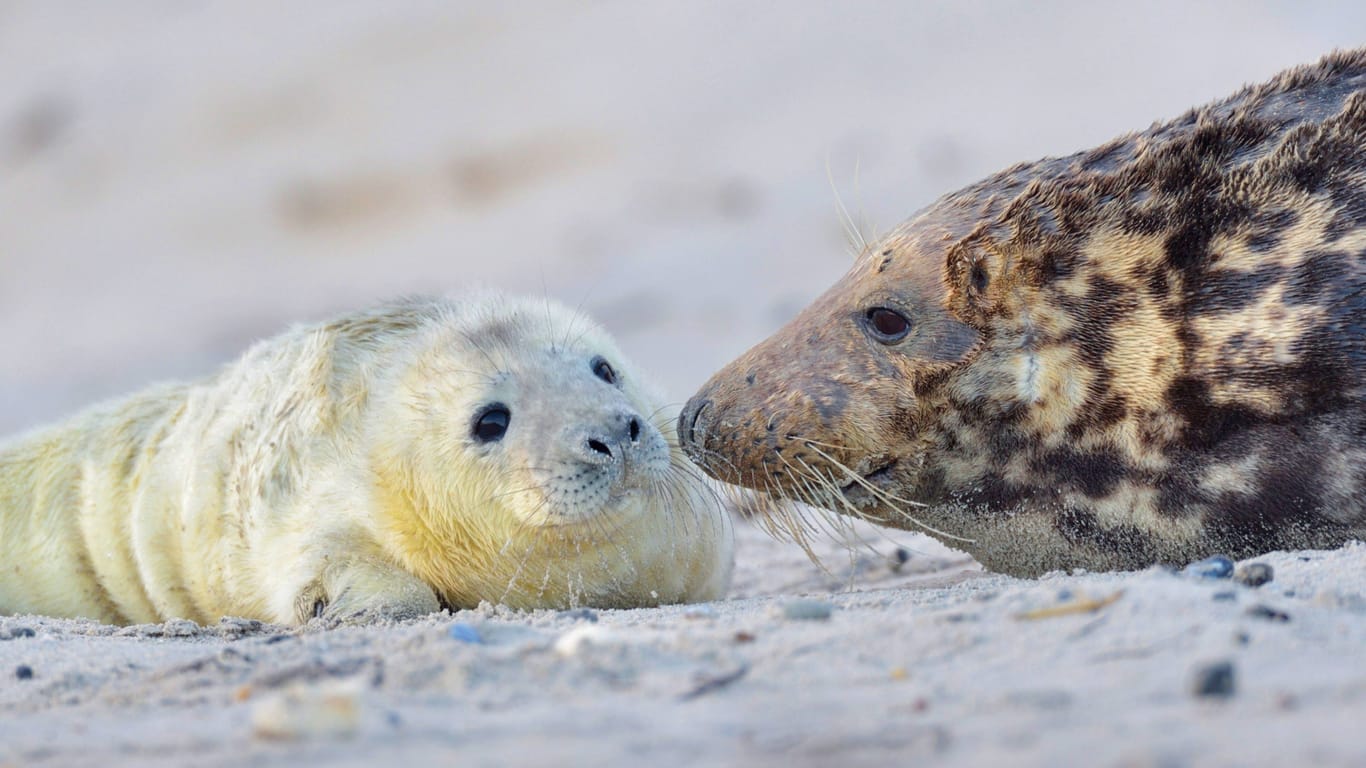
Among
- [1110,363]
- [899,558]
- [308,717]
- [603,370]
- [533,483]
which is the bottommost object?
[899,558]

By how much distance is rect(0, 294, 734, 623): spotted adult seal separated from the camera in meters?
4.12

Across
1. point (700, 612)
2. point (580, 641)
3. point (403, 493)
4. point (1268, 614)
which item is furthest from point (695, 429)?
point (1268, 614)

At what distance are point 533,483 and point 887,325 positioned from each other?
100 cm

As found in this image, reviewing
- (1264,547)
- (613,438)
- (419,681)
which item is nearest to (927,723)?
(419,681)

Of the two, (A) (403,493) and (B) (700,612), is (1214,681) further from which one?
(A) (403,493)

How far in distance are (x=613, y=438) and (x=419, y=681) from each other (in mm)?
1647

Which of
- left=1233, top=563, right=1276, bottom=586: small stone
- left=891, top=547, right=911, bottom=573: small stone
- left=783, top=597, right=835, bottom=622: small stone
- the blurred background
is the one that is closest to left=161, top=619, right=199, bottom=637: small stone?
left=783, top=597, right=835, bottom=622: small stone

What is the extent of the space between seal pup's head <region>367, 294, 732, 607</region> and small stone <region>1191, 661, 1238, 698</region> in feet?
6.95

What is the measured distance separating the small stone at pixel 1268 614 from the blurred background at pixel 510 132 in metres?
8.43

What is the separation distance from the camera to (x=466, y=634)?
2.86 m

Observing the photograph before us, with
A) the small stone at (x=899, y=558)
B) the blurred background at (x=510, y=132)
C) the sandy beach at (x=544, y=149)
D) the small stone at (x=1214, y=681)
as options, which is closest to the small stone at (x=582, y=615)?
the sandy beach at (x=544, y=149)

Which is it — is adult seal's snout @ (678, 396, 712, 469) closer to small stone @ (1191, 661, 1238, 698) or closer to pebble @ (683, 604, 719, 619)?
pebble @ (683, 604, 719, 619)

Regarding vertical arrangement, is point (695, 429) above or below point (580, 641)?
above

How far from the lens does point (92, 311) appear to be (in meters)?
13.2
